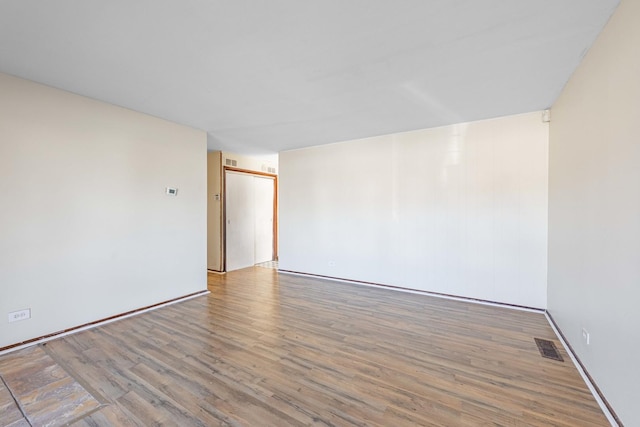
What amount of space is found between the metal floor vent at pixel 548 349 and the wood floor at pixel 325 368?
0.07 metres

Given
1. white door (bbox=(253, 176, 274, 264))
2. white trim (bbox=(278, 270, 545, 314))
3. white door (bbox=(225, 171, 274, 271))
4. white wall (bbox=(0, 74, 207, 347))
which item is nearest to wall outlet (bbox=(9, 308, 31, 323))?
white wall (bbox=(0, 74, 207, 347))

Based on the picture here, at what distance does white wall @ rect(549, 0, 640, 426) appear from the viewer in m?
1.53

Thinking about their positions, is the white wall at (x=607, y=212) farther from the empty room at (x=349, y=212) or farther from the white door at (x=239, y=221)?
the white door at (x=239, y=221)

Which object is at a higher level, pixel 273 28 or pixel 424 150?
pixel 273 28

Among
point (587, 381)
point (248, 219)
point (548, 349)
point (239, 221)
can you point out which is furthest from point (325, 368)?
point (248, 219)

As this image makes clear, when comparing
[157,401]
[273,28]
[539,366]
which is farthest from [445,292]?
[273,28]

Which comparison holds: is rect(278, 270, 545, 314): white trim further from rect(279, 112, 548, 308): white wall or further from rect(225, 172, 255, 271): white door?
rect(225, 172, 255, 271): white door

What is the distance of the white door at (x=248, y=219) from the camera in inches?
238

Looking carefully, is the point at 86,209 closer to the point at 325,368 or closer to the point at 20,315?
the point at 20,315

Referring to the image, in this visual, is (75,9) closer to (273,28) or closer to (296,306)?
(273,28)

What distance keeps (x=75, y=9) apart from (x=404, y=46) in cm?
229

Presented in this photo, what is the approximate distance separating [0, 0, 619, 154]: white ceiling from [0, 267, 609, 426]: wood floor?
2.63m

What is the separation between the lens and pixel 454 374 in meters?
2.19

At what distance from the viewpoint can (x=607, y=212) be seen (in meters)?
1.83
